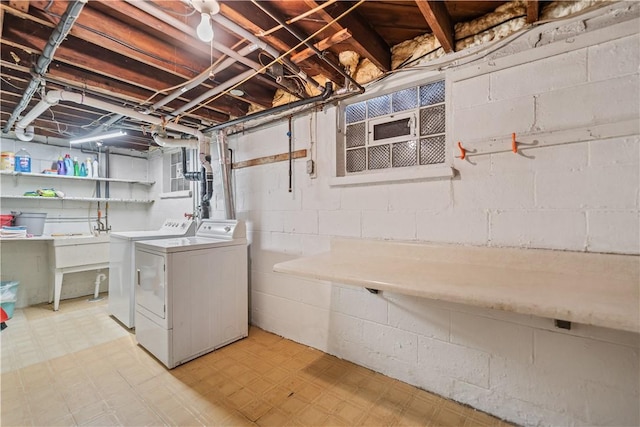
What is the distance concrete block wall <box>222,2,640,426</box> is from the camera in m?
1.28

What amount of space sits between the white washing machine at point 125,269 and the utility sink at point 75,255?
0.73 meters

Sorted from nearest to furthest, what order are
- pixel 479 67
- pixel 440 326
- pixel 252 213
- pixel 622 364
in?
pixel 622 364 < pixel 479 67 < pixel 440 326 < pixel 252 213

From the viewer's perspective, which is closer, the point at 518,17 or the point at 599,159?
the point at 599,159

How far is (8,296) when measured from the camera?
10.1 ft

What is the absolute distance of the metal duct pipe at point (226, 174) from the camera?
9.49 ft

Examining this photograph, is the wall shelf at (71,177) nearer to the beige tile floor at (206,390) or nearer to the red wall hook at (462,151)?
the beige tile floor at (206,390)

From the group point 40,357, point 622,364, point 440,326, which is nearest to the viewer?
point 622,364

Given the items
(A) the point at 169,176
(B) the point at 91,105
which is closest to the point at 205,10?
(B) the point at 91,105

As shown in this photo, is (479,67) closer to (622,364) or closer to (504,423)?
(622,364)

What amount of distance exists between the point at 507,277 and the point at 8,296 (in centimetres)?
488

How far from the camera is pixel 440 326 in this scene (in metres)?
1.76

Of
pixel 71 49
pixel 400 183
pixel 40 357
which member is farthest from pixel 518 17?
pixel 40 357

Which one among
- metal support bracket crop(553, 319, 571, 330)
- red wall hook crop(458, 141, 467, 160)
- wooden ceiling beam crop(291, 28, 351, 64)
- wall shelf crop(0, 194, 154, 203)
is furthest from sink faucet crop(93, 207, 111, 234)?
metal support bracket crop(553, 319, 571, 330)

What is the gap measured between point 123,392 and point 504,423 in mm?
2423
